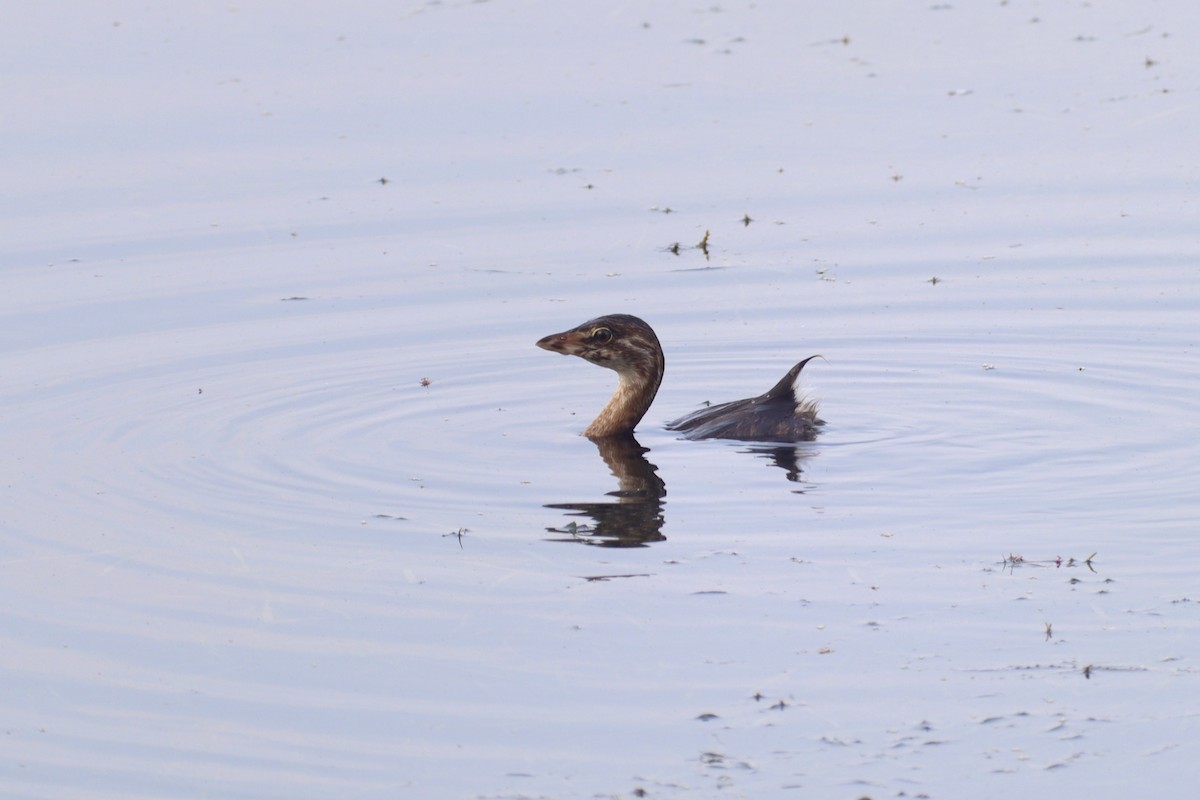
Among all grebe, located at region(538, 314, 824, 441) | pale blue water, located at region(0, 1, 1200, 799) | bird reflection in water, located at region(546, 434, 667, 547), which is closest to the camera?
pale blue water, located at region(0, 1, 1200, 799)

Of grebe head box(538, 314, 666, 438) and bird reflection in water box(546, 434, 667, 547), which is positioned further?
grebe head box(538, 314, 666, 438)

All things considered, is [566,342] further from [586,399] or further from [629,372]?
[586,399]

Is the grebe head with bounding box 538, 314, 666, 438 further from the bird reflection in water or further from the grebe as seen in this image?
the bird reflection in water

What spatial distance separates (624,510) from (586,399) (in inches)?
122

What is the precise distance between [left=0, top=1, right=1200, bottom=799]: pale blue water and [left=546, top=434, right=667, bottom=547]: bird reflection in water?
0.07 metres

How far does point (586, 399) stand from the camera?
13.4 metres

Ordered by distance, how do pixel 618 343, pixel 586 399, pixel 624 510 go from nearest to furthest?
pixel 624 510
pixel 618 343
pixel 586 399

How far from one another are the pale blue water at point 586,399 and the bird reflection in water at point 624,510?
72mm

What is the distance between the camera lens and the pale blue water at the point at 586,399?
7301mm

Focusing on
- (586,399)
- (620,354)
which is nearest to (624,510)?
(620,354)

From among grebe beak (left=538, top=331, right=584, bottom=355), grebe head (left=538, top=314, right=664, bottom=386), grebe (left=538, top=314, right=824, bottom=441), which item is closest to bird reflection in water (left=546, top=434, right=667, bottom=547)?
grebe (left=538, top=314, right=824, bottom=441)

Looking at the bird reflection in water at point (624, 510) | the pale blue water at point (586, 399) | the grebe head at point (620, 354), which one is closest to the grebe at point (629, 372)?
the grebe head at point (620, 354)

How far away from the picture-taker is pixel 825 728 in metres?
7.07

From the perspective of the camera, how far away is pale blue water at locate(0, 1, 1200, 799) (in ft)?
24.0
